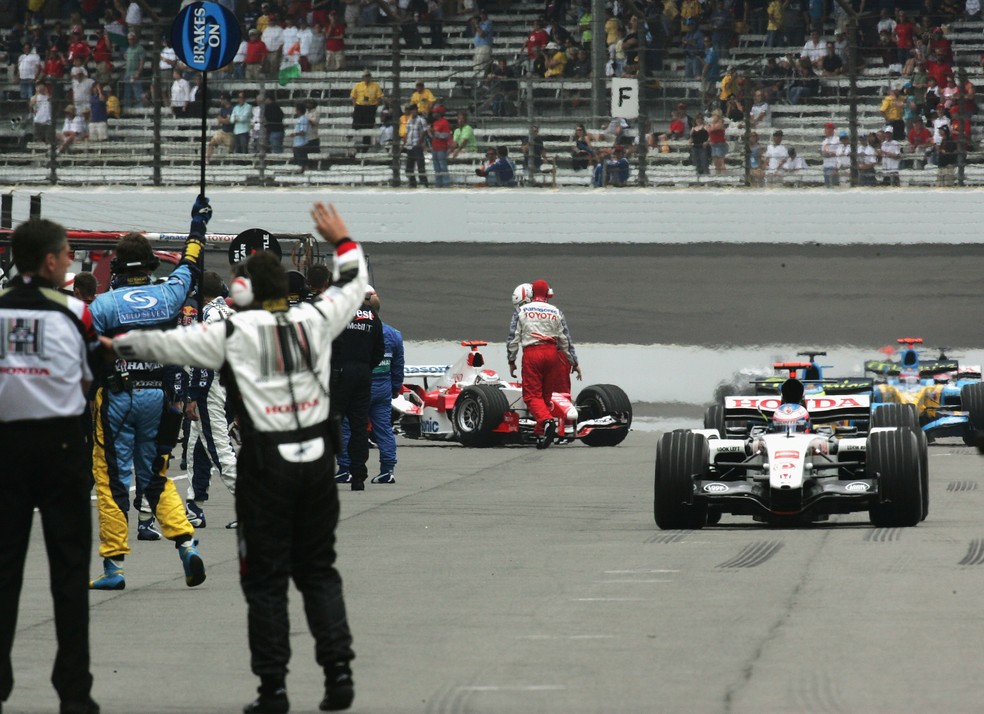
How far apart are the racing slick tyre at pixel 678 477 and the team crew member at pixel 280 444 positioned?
4890 mm

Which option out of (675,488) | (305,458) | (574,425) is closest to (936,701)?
(305,458)

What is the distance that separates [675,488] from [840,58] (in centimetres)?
1413

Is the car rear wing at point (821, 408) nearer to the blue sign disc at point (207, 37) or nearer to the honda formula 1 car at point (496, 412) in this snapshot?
the blue sign disc at point (207, 37)

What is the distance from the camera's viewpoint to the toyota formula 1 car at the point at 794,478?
10.0 meters

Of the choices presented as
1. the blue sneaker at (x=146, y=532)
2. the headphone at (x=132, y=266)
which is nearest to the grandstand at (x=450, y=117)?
the blue sneaker at (x=146, y=532)

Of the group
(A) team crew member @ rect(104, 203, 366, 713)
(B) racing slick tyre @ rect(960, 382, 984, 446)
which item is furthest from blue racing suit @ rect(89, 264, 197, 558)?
(B) racing slick tyre @ rect(960, 382, 984, 446)

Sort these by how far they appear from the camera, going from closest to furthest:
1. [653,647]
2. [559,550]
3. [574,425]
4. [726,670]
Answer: [726,670] → [653,647] → [559,550] → [574,425]

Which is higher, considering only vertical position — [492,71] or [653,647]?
[492,71]

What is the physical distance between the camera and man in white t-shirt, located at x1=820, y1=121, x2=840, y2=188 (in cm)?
2245

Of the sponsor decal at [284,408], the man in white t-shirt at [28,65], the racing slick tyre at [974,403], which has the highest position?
the man in white t-shirt at [28,65]

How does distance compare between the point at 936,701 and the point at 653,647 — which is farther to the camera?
the point at 653,647

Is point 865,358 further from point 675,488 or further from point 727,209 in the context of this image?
point 675,488

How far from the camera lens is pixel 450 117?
76.5 feet

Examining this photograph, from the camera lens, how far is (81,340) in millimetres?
5426
